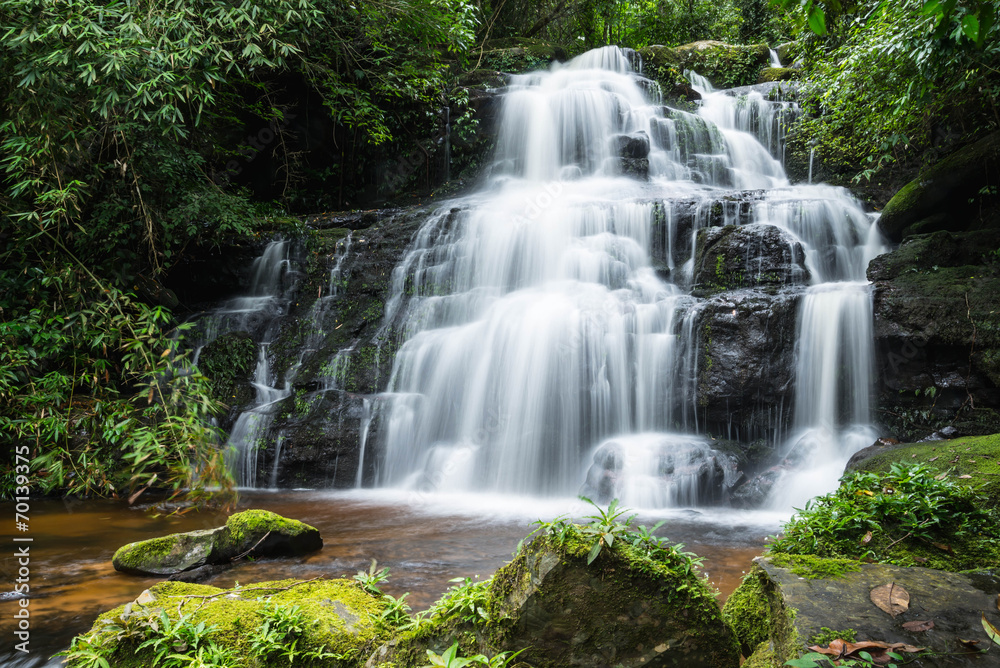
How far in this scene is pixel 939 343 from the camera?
6547 millimetres

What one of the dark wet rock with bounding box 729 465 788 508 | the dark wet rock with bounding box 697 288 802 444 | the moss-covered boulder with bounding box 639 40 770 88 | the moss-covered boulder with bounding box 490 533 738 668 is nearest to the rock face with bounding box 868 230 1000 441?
the dark wet rock with bounding box 697 288 802 444

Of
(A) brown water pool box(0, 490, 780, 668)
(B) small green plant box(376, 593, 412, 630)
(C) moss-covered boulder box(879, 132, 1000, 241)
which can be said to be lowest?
(A) brown water pool box(0, 490, 780, 668)

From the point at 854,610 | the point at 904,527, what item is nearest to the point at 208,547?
the point at 854,610

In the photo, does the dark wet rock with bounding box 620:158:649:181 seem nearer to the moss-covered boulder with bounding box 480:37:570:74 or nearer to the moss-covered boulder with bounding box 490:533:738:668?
the moss-covered boulder with bounding box 480:37:570:74

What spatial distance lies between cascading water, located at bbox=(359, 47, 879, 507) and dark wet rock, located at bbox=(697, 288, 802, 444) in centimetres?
16

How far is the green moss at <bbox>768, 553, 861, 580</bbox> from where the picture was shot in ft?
7.38

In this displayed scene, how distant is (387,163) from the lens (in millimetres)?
14695

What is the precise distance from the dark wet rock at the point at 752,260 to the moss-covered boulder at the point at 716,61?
9.45 metres

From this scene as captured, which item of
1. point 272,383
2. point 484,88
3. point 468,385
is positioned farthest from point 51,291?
point 484,88

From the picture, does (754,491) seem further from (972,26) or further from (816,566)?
(972,26)

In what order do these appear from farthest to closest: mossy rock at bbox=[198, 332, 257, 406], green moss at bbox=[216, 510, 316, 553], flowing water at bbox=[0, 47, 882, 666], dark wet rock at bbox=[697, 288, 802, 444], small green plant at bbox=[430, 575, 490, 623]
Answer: mossy rock at bbox=[198, 332, 257, 406]
dark wet rock at bbox=[697, 288, 802, 444]
flowing water at bbox=[0, 47, 882, 666]
green moss at bbox=[216, 510, 316, 553]
small green plant at bbox=[430, 575, 490, 623]

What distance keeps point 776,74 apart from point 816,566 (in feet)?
54.6

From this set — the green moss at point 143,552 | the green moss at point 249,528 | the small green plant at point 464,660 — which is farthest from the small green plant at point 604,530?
the green moss at point 143,552

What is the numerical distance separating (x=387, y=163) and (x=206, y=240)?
5.68 meters
